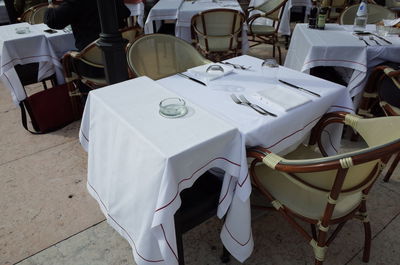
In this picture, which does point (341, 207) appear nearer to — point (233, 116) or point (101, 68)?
point (233, 116)

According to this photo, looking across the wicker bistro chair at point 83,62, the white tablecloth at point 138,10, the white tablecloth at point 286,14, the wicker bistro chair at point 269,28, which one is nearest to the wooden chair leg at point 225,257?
the wicker bistro chair at point 83,62

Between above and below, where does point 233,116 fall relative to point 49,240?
above

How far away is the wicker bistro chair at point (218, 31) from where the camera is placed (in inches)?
122

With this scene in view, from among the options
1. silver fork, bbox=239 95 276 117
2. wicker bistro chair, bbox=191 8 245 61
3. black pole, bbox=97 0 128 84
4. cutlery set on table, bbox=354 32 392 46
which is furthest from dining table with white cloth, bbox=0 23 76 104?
cutlery set on table, bbox=354 32 392 46

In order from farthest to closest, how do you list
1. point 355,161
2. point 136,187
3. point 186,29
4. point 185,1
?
point 185,1, point 186,29, point 136,187, point 355,161

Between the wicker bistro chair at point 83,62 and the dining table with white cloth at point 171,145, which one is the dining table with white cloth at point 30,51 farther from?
the dining table with white cloth at point 171,145

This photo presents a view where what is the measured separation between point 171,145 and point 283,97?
574 mm

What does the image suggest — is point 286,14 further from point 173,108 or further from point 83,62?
point 173,108

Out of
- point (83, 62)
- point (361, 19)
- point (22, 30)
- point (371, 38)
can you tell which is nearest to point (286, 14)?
point (361, 19)

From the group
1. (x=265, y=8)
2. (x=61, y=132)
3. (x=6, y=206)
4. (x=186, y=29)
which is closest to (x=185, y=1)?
(x=186, y=29)

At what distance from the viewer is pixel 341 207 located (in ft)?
3.86

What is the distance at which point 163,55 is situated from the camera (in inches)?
83.0

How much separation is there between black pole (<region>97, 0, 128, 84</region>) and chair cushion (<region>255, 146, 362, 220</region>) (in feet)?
3.10

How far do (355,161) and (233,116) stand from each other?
1.49ft
